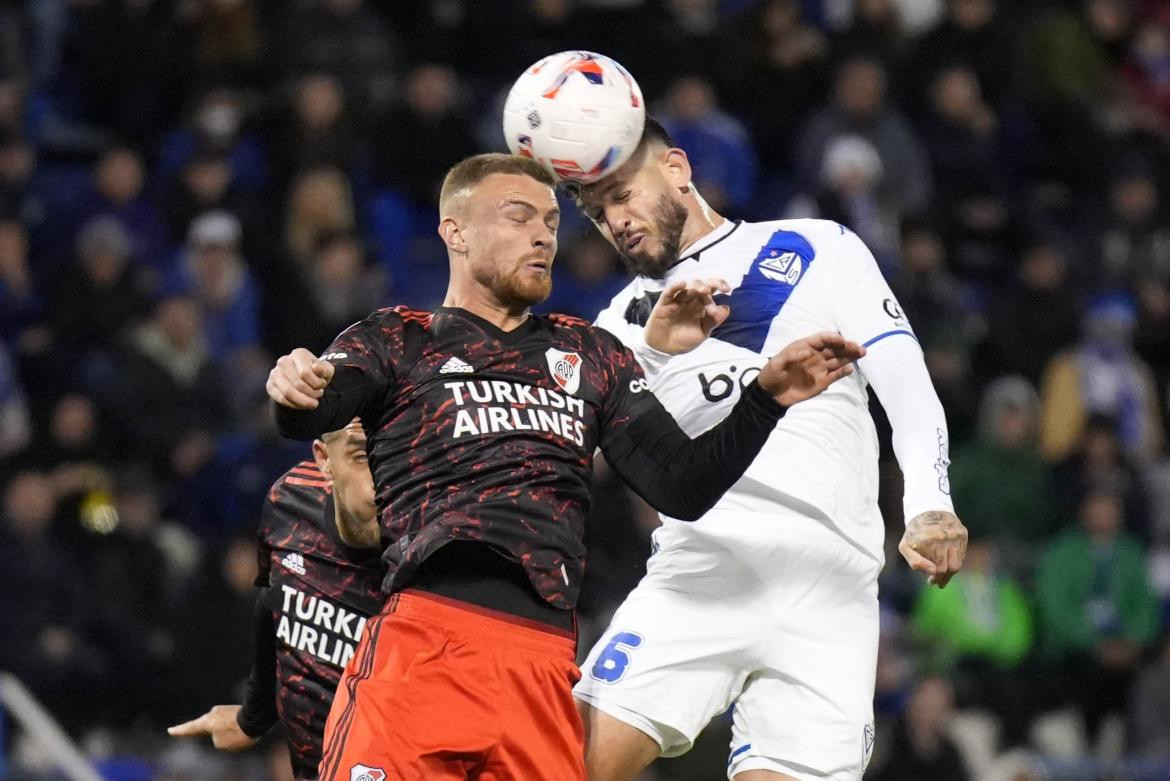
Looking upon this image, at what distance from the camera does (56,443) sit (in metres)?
10.3

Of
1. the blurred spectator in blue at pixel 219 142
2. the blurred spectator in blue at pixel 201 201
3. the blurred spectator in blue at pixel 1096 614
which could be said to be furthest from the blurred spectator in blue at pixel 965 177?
the blurred spectator in blue at pixel 201 201

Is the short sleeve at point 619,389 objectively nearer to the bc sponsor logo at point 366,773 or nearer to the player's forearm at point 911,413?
the player's forearm at point 911,413

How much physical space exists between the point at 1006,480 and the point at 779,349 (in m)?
7.06

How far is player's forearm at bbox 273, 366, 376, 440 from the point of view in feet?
15.2

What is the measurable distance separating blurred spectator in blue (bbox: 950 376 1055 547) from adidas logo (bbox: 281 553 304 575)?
7112 mm

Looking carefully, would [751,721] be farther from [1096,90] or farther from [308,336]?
[1096,90]

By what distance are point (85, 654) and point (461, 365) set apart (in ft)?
18.0

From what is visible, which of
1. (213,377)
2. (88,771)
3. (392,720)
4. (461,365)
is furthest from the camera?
(213,377)

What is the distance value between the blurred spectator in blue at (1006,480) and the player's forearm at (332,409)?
7907 mm

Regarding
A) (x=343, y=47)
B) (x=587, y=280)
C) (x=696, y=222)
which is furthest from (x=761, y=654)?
(x=343, y=47)

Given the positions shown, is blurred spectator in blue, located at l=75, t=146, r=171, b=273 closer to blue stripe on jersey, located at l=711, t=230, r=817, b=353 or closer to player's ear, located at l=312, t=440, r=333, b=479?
player's ear, located at l=312, t=440, r=333, b=479

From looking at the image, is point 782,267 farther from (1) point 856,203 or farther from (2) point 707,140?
(2) point 707,140

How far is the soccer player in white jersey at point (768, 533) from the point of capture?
18.0 ft

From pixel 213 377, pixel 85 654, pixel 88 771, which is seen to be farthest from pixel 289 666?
pixel 213 377
